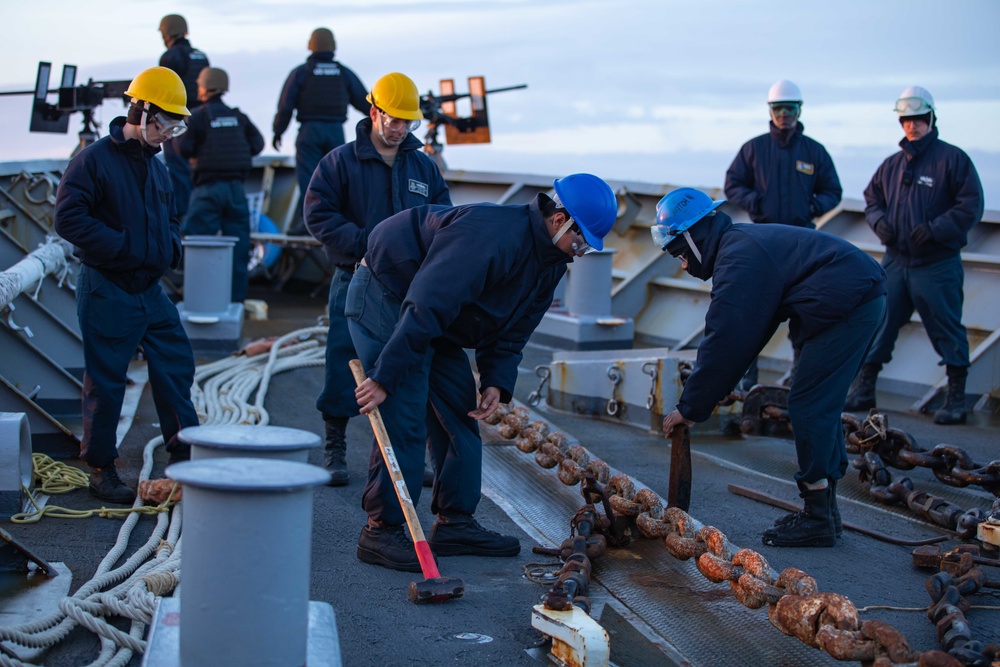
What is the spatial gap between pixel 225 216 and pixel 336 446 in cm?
516

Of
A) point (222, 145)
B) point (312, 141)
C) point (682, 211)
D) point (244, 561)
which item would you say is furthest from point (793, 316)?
point (312, 141)

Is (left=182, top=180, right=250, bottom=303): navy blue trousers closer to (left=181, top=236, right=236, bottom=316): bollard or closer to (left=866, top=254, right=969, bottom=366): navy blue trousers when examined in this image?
(left=181, top=236, right=236, bottom=316): bollard

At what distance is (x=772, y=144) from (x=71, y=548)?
4.86 metres

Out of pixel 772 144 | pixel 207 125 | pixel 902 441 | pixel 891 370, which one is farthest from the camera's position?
pixel 207 125

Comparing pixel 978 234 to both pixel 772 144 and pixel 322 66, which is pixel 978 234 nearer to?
pixel 772 144

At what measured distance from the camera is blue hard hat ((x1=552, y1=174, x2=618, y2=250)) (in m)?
3.85

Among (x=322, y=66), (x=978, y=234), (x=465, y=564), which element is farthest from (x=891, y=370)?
(x=322, y=66)

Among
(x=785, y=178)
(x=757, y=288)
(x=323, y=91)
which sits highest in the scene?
(x=323, y=91)

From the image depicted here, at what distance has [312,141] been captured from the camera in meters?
10.1

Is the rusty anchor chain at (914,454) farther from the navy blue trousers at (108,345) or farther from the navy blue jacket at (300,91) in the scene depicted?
the navy blue jacket at (300,91)

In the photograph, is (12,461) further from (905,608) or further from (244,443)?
(905,608)

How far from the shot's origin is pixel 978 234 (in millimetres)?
8086

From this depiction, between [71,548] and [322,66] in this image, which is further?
[322,66]

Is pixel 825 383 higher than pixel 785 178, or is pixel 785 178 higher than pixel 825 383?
pixel 785 178
